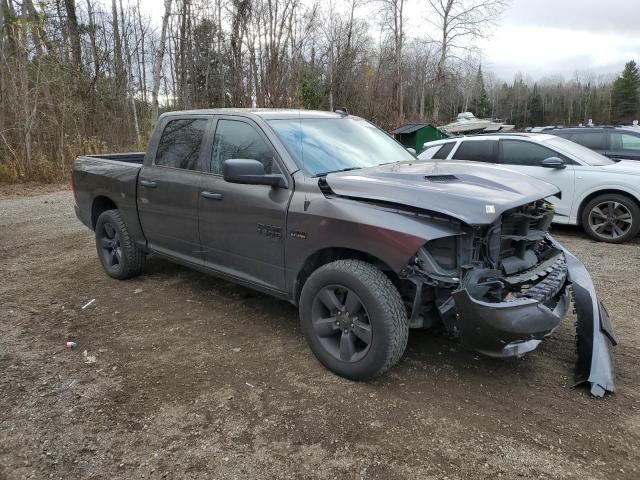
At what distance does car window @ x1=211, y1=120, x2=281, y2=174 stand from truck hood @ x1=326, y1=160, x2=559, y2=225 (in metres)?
0.57

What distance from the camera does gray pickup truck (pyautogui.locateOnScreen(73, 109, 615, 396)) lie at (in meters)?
2.92

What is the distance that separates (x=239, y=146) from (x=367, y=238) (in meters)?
1.57

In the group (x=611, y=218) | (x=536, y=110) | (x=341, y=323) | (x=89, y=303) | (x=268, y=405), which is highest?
(x=536, y=110)

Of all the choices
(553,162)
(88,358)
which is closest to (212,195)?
(88,358)

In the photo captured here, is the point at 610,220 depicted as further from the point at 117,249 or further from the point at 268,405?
the point at 117,249

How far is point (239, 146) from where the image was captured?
4016 mm

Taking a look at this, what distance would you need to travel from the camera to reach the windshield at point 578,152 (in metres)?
7.39

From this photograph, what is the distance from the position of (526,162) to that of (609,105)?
82.6m

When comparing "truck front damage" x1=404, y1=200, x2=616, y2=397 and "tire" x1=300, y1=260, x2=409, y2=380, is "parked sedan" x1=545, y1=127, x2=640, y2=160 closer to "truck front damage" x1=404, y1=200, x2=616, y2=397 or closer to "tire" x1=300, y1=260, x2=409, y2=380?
"truck front damage" x1=404, y1=200, x2=616, y2=397

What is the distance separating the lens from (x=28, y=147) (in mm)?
13523

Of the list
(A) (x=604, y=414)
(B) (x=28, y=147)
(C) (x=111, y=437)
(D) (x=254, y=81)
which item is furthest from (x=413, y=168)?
(D) (x=254, y=81)

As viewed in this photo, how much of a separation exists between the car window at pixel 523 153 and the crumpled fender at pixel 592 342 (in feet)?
14.9

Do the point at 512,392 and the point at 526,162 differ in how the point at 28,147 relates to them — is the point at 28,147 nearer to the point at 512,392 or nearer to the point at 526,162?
the point at 526,162

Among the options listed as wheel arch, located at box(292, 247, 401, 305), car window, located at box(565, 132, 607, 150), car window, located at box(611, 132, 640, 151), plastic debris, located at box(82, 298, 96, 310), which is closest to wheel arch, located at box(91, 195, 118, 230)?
plastic debris, located at box(82, 298, 96, 310)
